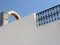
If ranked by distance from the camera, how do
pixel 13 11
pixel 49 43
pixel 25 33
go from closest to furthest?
1. pixel 49 43
2. pixel 25 33
3. pixel 13 11

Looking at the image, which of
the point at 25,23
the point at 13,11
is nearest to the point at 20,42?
the point at 25,23

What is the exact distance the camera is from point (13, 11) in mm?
10570

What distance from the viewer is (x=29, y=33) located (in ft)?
22.4

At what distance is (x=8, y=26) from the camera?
26.0ft

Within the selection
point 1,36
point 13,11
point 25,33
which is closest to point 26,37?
point 25,33

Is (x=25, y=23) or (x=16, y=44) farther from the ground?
(x=25, y=23)

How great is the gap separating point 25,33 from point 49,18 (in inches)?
43.4

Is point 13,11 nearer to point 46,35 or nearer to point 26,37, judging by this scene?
point 26,37

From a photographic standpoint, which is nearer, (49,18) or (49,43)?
(49,43)

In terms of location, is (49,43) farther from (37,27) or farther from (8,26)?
(8,26)

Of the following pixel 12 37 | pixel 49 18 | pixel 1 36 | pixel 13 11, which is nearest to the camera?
pixel 49 18

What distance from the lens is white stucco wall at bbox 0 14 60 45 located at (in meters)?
5.97

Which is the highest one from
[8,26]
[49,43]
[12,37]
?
[8,26]

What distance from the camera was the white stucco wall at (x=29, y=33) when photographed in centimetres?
597
